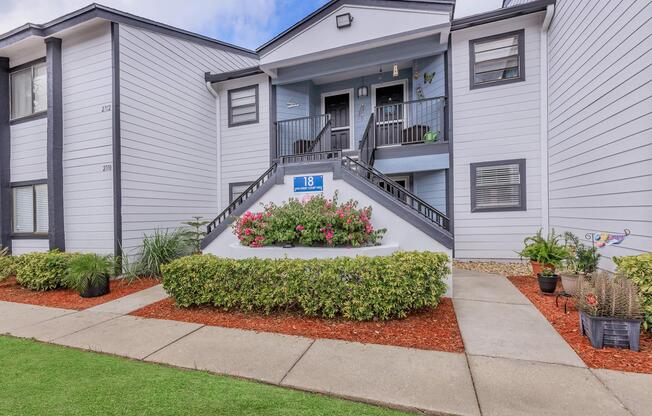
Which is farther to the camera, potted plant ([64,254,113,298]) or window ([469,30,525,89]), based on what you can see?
window ([469,30,525,89])

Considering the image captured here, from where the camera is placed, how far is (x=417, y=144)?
7.58 meters

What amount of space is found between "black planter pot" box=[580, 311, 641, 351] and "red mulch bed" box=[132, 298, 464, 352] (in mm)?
1306

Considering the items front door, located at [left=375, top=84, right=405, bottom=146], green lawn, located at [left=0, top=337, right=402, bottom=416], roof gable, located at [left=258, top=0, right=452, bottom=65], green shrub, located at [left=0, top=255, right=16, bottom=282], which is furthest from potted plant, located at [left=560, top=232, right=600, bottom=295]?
green shrub, located at [left=0, top=255, right=16, bottom=282]

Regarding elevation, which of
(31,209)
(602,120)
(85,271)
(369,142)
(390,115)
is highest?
(390,115)

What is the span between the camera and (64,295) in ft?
18.6

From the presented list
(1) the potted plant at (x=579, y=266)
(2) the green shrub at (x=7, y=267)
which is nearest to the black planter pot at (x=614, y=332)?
(1) the potted plant at (x=579, y=266)

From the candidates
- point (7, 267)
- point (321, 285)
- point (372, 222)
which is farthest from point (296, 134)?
point (7, 267)

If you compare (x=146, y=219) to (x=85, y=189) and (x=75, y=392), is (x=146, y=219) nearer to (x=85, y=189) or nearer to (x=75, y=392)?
(x=85, y=189)

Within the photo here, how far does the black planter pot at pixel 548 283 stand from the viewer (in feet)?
15.7

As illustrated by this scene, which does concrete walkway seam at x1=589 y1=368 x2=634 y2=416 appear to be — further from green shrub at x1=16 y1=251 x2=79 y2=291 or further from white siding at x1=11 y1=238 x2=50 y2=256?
white siding at x1=11 y1=238 x2=50 y2=256

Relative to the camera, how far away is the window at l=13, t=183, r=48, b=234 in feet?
24.7

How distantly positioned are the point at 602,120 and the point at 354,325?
5146mm

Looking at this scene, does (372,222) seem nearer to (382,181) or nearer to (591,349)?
(382,181)

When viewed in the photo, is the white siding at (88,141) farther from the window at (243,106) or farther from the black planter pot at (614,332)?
the black planter pot at (614,332)
